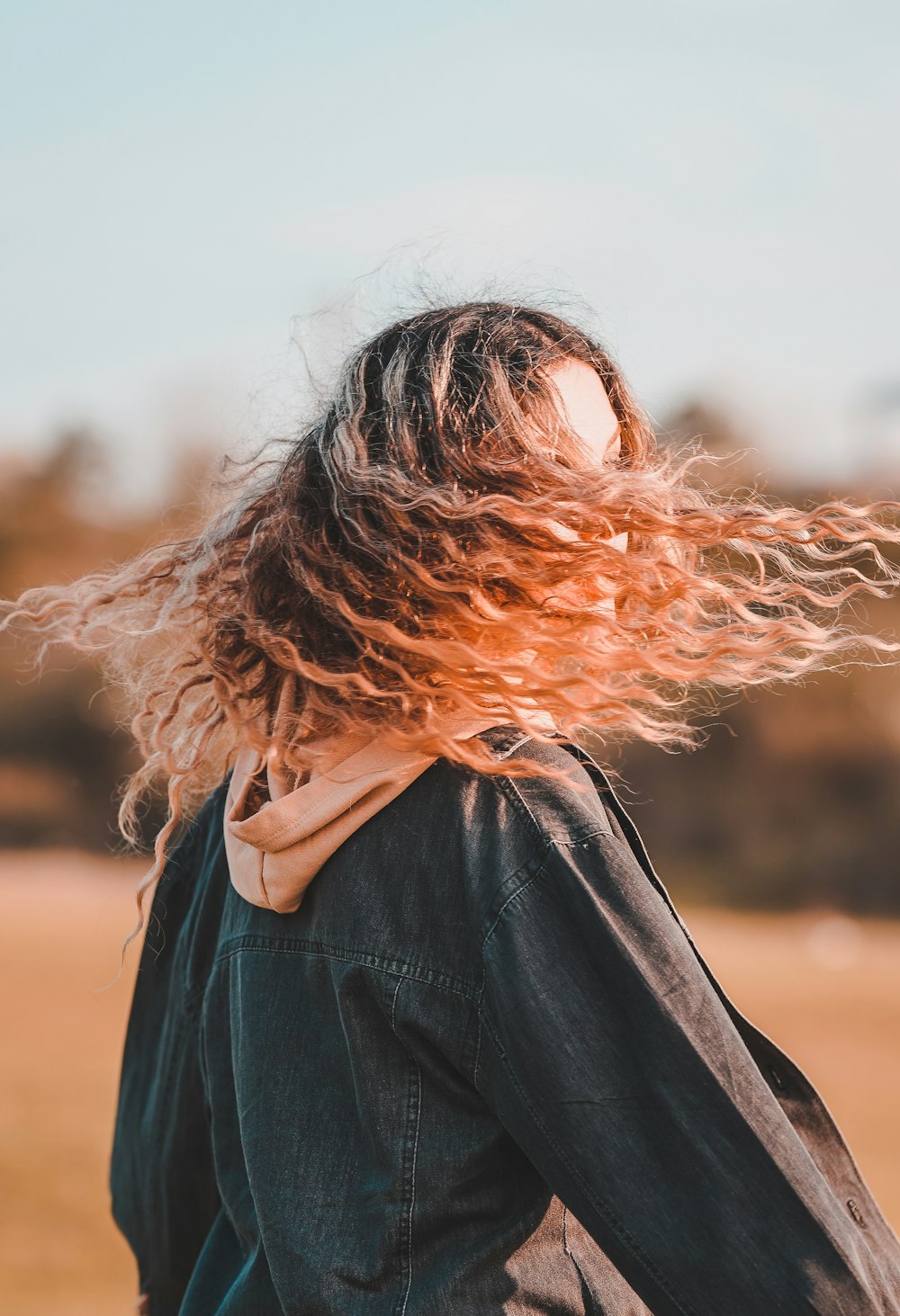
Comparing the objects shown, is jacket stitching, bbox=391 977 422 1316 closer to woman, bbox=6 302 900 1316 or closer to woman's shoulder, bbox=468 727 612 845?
woman, bbox=6 302 900 1316

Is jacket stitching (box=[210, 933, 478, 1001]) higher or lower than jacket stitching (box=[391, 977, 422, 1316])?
higher

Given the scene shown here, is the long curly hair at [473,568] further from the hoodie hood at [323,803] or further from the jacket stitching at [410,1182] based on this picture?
the jacket stitching at [410,1182]

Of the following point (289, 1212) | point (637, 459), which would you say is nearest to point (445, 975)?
point (289, 1212)

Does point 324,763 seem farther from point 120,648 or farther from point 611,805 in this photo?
point 120,648

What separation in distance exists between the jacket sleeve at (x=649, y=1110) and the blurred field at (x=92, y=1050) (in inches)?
27.4

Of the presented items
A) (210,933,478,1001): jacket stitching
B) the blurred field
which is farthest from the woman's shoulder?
the blurred field

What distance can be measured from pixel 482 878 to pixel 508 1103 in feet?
0.59

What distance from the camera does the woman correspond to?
3.02 feet

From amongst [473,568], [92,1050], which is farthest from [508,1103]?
[92,1050]

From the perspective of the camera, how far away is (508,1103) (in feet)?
3.18

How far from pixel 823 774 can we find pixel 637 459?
64.9ft

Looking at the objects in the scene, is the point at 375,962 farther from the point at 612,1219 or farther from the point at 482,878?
the point at 612,1219

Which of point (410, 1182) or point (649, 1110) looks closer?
point (649, 1110)

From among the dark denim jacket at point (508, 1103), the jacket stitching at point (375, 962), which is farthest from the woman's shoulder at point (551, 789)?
the jacket stitching at point (375, 962)
